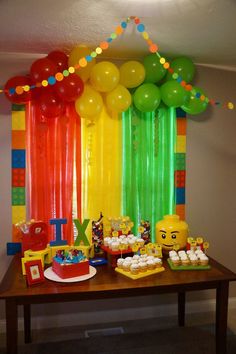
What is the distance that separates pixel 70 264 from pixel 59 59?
56.5 inches

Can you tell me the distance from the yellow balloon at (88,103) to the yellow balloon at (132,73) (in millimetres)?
245

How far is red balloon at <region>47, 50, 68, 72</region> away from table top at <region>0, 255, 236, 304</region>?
144 cm

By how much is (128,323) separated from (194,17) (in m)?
2.40

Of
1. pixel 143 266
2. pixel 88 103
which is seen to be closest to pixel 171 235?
pixel 143 266

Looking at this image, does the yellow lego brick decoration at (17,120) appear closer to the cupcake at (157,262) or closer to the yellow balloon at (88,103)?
the yellow balloon at (88,103)

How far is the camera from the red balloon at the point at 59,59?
8.18ft

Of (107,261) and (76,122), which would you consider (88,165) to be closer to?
(76,122)

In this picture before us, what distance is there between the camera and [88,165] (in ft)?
9.26

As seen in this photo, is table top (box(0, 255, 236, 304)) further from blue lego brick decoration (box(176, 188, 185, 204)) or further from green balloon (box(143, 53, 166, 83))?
green balloon (box(143, 53, 166, 83))

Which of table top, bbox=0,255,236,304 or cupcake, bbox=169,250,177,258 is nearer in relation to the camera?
table top, bbox=0,255,236,304

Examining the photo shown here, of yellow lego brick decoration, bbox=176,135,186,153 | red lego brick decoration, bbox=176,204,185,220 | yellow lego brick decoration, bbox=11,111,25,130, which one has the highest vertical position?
yellow lego brick decoration, bbox=11,111,25,130

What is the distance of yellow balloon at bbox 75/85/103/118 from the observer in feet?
8.30

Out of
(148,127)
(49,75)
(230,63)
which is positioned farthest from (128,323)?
(230,63)

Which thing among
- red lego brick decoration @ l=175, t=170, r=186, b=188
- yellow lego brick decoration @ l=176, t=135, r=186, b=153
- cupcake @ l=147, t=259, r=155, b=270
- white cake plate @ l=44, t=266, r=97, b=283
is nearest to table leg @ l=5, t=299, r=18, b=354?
white cake plate @ l=44, t=266, r=97, b=283
